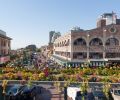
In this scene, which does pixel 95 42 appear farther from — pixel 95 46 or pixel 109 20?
pixel 109 20

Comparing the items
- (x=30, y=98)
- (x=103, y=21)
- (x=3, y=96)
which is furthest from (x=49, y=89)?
(x=103, y=21)

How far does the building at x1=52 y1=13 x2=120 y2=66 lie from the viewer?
7612 cm

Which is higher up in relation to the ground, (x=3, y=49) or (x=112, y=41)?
(x=112, y=41)

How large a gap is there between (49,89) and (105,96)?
1291 centimetres

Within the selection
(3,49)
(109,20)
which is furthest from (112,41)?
(3,49)

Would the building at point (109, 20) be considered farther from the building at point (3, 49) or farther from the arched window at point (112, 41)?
the building at point (3, 49)

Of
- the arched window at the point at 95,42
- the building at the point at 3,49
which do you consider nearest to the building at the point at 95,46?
the arched window at the point at 95,42

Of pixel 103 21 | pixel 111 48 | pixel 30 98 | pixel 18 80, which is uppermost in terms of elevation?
pixel 103 21

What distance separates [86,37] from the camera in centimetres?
7631

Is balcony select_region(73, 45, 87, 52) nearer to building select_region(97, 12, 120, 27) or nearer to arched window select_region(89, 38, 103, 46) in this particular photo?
arched window select_region(89, 38, 103, 46)

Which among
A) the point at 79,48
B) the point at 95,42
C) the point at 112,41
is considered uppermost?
the point at 112,41

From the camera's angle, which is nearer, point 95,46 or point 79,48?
point 95,46

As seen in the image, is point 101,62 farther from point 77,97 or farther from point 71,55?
point 77,97

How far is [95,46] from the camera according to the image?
254ft
